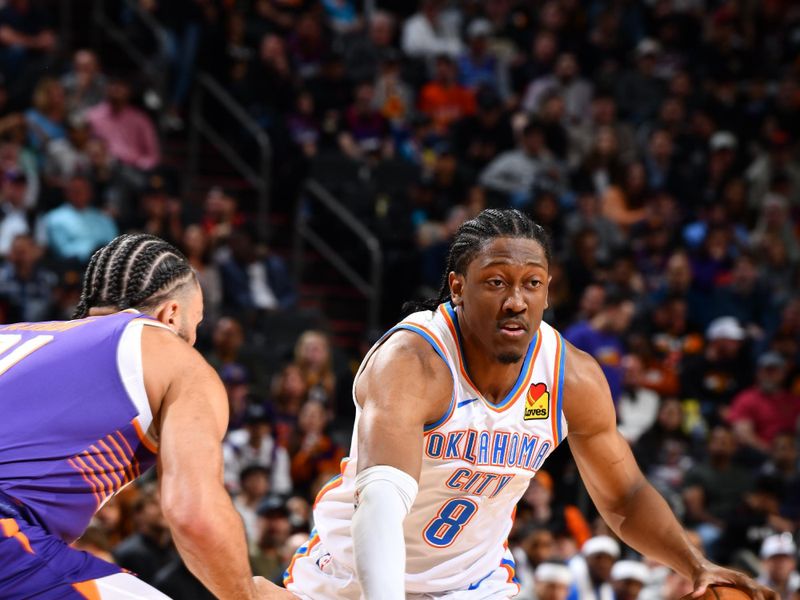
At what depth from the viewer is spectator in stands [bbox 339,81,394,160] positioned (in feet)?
44.7

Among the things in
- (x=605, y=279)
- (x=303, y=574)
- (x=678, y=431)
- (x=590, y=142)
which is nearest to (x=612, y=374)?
(x=678, y=431)

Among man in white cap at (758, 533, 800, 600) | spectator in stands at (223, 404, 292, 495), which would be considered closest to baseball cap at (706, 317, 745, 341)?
man in white cap at (758, 533, 800, 600)

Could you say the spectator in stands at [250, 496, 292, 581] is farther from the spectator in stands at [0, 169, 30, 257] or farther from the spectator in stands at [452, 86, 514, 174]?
the spectator in stands at [452, 86, 514, 174]

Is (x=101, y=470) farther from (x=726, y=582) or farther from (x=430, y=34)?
(x=430, y=34)

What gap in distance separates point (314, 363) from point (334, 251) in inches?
114

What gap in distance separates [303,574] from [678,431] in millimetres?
7298

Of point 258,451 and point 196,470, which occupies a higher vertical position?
point 196,470

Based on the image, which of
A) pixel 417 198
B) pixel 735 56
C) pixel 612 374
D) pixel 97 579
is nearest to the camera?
pixel 97 579

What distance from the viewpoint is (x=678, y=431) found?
11.1 m

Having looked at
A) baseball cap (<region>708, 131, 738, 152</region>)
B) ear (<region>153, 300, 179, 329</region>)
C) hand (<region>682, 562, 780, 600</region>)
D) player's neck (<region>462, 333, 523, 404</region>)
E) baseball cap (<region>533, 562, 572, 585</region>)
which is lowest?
baseball cap (<region>533, 562, 572, 585</region>)

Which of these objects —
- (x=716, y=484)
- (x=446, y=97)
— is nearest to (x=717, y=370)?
(x=716, y=484)

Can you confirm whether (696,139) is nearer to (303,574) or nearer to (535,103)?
(535,103)

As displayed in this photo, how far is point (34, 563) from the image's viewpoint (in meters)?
3.28

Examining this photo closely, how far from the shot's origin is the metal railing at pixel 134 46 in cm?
1319
